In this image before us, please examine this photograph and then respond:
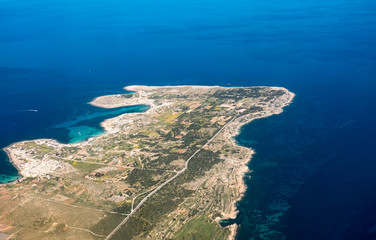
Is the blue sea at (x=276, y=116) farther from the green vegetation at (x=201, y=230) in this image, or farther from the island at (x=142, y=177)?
the island at (x=142, y=177)

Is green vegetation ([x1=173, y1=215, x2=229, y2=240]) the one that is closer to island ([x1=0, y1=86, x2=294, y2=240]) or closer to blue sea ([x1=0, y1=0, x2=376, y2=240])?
island ([x1=0, y1=86, x2=294, y2=240])

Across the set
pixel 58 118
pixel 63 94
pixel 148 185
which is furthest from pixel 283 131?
pixel 63 94

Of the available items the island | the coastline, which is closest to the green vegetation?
the island

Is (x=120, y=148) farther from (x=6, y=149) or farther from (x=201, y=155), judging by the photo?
(x=6, y=149)

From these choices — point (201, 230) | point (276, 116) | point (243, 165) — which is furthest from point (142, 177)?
point (276, 116)

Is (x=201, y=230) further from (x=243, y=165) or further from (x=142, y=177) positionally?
(x=243, y=165)

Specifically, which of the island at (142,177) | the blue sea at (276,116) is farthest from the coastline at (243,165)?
the blue sea at (276,116)
